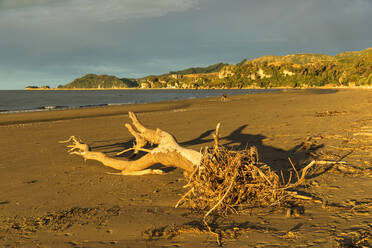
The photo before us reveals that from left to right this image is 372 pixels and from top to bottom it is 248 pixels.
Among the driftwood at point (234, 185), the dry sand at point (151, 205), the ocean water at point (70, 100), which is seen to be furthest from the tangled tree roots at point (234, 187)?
the ocean water at point (70, 100)

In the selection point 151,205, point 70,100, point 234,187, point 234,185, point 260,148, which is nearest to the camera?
point 234,185

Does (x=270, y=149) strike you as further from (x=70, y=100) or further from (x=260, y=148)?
(x=70, y=100)

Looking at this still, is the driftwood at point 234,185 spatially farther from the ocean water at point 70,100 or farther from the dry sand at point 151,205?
the ocean water at point 70,100

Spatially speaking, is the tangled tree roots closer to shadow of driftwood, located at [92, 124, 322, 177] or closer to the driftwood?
the driftwood

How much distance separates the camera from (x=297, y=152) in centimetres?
845

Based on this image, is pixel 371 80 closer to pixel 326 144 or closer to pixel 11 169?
pixel 326 144

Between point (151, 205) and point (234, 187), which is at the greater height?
point (234, 187)

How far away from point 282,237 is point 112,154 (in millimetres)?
7344

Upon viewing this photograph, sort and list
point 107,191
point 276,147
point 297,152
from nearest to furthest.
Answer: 1. point 107,191
2. point 297,152
3. point 276,147

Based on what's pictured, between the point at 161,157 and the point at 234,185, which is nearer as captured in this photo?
the point at 234,185

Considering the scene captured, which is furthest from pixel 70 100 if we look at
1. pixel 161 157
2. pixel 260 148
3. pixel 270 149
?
pixel 161 157

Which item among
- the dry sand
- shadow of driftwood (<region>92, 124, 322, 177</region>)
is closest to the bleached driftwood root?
the dry sand

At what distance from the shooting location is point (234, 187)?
4812 millimetres

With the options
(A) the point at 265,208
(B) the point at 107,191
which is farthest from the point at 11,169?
(A) the point at 265,208
